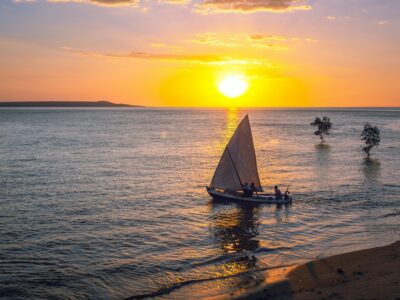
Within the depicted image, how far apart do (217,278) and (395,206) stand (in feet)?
86.2

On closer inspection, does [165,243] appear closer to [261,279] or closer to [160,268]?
[160,268]

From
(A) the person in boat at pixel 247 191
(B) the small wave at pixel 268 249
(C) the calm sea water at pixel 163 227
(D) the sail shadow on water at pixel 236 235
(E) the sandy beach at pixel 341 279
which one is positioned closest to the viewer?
(E) the sandy beach at pixel 341 279

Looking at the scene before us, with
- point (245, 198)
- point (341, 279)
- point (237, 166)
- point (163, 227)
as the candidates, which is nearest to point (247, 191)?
point (245, 198)

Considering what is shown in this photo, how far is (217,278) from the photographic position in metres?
25.8

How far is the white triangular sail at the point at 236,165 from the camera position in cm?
4972

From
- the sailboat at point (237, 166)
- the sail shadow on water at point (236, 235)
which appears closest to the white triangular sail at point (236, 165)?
the sailboat at point (237, 166)

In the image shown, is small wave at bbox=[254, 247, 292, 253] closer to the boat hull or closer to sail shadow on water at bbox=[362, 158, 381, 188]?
the boat hull

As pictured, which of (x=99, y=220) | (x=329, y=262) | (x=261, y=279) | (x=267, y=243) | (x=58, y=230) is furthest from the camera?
(x=99, y=220)

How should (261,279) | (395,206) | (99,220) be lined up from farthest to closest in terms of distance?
(395,206)
(99,220)
(261,279)

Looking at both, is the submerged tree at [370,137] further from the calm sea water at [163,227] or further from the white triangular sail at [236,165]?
the white triangular sail at [236,165]

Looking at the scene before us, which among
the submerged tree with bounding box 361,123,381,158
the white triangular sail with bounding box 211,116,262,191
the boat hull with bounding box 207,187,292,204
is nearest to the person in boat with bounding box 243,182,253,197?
the boat hull with bounding box 207,187,292,204

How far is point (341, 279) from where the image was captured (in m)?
23.5

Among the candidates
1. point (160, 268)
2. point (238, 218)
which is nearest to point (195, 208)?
point (238, 218)

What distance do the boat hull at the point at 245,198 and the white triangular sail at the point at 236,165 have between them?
6.33 ft
